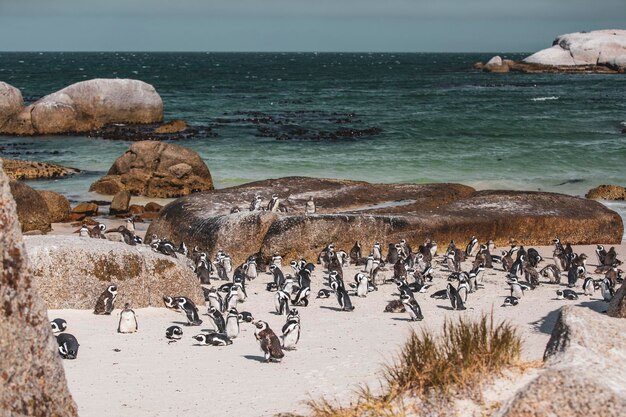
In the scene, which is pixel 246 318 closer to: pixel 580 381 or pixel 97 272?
pixel 97 272

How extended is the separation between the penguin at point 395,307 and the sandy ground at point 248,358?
4.6 inches

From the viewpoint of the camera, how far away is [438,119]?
56375 millimetres

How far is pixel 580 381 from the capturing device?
276 inches

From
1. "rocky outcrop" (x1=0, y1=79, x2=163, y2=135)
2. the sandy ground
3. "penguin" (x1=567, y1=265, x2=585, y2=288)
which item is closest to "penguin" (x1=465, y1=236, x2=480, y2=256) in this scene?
"penguin" (x1=567, y1=265, x2=585, y2=288)

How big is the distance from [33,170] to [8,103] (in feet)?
54.4

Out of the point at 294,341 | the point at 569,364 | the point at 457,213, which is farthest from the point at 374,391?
the point at 457,213

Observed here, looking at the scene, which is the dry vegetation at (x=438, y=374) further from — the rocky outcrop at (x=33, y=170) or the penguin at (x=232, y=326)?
the rocky outcrop at (x=33, y=170)

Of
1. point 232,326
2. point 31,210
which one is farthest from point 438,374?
point 31,210

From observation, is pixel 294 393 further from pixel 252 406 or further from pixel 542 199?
pixel 542 199

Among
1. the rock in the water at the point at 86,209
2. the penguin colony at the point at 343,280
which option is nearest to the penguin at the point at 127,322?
the penguin colony at the point at 343,280

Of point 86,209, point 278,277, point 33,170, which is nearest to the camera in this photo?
point 278,277

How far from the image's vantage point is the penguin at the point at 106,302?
45.9ft

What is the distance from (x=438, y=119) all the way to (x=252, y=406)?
158 ft

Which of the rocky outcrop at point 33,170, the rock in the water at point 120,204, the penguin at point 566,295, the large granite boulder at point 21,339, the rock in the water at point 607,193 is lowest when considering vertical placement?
the rocky outcrop at point 33,170
